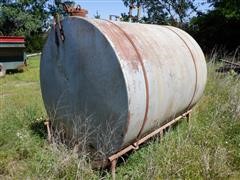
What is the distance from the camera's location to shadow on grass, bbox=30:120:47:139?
525cm

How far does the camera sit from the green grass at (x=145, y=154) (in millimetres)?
4031

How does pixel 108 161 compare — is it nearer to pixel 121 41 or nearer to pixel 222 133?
pixel 121 41

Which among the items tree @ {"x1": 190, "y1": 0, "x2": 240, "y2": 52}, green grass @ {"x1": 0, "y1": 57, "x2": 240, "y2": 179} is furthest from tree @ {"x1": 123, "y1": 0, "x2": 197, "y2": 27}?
green grass @ {"x1": 0, "y1": 57, "x2": 240, "y2": 179}

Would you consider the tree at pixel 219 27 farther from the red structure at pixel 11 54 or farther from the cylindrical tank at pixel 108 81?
the cylindrical tank at pixel 108 81

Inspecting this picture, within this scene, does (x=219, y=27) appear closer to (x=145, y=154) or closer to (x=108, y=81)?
(x=145, y=154)

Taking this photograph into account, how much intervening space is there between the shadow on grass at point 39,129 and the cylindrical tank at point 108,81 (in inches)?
17.0

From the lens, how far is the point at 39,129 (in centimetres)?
544

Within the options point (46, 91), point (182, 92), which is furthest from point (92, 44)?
point (182, 92)

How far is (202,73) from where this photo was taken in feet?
21.2

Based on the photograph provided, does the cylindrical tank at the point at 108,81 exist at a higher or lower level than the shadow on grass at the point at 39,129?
higher

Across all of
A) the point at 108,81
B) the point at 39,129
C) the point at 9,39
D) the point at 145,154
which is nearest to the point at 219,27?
the point at 9,39

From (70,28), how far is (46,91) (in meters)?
0.96

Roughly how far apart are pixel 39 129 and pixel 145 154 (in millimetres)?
1641

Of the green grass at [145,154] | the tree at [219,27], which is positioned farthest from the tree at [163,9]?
the green grass at [145,154]
